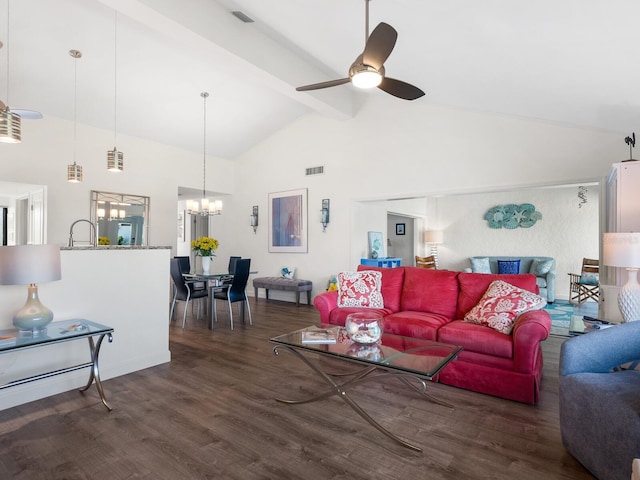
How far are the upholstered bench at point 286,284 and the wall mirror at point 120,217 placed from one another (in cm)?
240

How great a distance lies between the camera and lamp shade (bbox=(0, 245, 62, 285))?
2.38 metres

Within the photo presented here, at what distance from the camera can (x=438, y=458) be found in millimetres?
2045

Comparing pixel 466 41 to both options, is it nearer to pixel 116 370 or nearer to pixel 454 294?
pixel 454 294

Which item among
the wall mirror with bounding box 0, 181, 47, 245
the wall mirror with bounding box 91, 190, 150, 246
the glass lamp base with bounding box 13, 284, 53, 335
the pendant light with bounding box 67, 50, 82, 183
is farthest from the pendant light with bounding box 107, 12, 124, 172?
the glass lamp base with bounding box 13, 284, 53, 335

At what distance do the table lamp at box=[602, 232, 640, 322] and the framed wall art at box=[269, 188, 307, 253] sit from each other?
5054 millimetres

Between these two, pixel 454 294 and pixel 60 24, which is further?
pixel 60 24

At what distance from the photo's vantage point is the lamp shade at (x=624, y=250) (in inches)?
114

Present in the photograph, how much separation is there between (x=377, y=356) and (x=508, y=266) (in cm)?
661

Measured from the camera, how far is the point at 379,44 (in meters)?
2.50

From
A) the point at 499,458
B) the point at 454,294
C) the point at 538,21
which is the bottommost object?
the point at 499,458

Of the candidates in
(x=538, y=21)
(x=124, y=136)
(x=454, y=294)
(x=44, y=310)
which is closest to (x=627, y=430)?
(x=454, y=294)

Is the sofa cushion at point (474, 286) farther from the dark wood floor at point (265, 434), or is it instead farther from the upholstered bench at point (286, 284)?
the upholstered bench at point (286, 284)

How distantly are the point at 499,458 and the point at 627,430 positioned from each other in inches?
26.3

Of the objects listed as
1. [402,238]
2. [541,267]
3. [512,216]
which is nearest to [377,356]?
[541,267]
